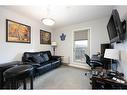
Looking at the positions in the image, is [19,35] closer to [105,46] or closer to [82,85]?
[82,85]

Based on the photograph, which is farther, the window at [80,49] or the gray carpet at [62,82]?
the window at [80,49]

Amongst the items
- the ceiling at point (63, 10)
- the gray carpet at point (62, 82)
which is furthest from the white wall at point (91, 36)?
the gray carpet at point (62, 82)

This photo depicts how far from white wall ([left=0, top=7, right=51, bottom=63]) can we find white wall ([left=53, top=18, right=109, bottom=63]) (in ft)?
4.54

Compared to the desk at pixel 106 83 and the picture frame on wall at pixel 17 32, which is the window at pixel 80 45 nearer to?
the picture frame on wall at pixel 17 32

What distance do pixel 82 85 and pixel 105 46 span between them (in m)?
1.74

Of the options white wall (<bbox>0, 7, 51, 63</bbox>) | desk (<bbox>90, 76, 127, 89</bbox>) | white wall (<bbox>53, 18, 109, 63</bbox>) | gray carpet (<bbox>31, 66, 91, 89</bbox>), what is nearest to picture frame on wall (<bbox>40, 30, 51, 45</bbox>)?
white wall (<bbox>0, 7, 51, 63</bbox>)

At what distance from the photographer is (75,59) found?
16.8ft

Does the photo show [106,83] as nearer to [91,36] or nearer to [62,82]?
[62,82]

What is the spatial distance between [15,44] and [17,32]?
463 mm

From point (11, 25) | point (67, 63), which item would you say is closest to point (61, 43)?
point (67, 63)

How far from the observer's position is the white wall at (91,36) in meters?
4.00

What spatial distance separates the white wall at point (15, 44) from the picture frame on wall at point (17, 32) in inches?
4.9

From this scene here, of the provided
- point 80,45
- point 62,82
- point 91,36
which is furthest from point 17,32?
point 91,36

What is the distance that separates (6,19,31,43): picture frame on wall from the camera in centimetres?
313
